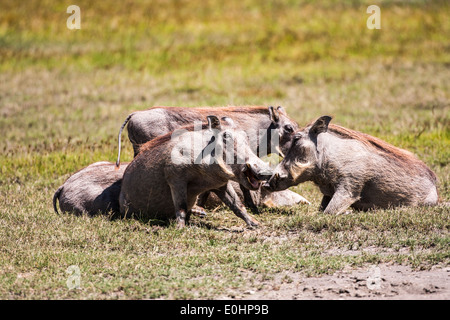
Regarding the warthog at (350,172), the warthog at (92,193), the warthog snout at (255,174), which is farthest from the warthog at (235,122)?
the warthog snout at (255,174)

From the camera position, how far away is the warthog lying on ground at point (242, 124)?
8.60 meters

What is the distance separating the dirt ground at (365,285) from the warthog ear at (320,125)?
2.20 m

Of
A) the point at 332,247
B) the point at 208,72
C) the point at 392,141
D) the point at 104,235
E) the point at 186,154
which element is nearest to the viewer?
the point at 332,247

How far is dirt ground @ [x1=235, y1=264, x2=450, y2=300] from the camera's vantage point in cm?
508

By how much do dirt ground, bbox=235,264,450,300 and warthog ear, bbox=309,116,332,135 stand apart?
2196 mm

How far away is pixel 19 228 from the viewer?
702 cm

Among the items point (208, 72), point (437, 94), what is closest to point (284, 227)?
point (437, 94)

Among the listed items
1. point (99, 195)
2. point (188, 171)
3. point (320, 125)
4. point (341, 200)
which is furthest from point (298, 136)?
point (99, 195)

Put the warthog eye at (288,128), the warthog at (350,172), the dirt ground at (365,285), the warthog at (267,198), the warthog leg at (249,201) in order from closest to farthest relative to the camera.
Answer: the dirt ground at (365,285) < the warthog at (350,172) < the warthog leg at (249,201) < the warthog at (267,198) < the warthog eye at (288,128)

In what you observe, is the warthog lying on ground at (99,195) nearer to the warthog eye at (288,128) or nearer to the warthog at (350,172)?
the warthog eye at (288,128)

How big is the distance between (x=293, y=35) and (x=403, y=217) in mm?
14889

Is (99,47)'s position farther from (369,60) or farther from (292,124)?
(292,124)

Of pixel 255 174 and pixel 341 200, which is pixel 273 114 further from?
pixel 255 174

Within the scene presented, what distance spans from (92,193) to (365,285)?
367 cm
